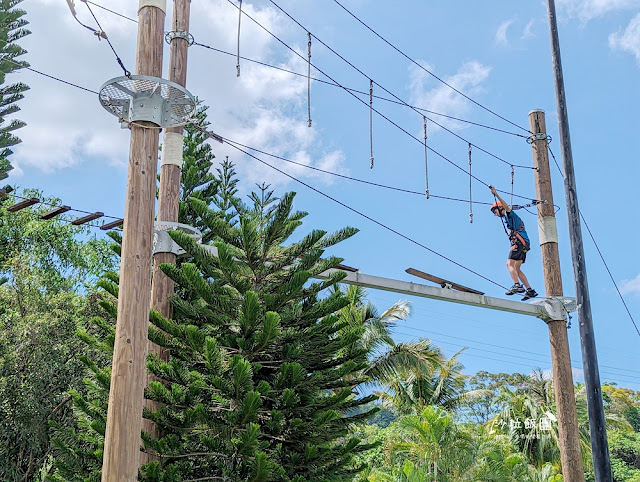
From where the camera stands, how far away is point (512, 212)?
8.09 meters

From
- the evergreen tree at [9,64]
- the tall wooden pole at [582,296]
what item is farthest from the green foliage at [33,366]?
the tall wooden pole at [582,296]

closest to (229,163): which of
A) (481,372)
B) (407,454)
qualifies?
(407,454)

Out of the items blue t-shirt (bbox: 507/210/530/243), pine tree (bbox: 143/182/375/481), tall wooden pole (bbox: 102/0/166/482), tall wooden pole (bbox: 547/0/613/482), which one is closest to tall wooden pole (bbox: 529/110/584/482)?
blue t-shirt (bbox: 507/210/530/243)

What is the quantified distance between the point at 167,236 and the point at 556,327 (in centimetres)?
404

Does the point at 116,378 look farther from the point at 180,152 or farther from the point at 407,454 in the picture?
the point at 407,454

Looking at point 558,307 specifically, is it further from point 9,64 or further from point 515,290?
point 9,64

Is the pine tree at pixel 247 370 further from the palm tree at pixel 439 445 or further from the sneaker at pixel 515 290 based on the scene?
the palm tree at pixel 439 445

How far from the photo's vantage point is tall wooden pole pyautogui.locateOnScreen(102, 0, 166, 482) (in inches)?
170

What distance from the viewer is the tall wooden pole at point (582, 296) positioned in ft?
19.7

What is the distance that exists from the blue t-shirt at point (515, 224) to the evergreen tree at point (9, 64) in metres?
10.1

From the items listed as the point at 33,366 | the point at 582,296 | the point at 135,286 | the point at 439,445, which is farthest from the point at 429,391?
the point at 135,286

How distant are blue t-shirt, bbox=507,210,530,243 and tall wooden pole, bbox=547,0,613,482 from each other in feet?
3.84

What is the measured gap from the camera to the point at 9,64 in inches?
562

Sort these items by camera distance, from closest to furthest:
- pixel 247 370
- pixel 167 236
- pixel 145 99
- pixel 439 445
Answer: pixel 145 99 → pixel 247 370 → pixel 167 236 → pixel 439 445
